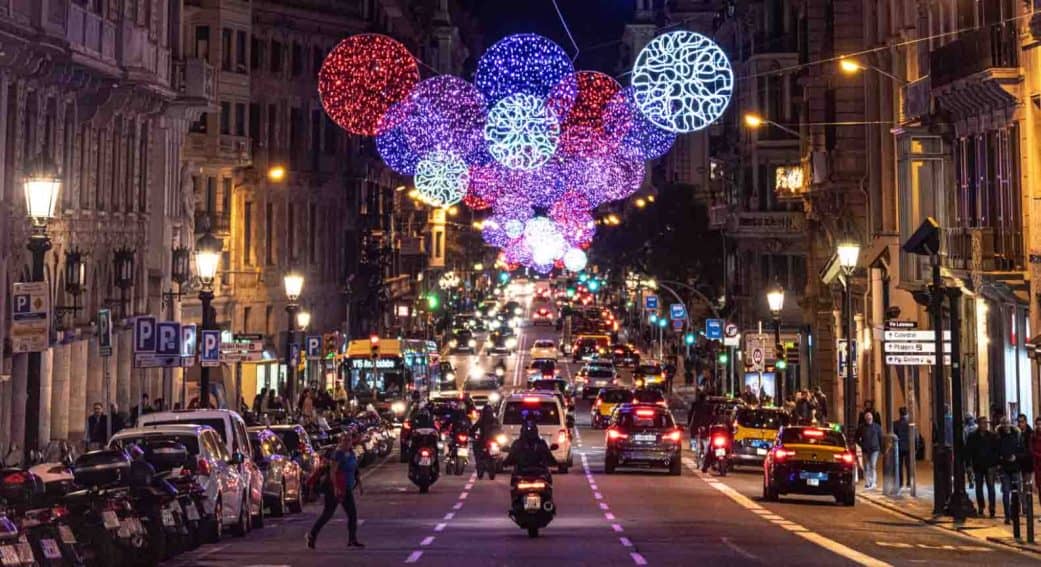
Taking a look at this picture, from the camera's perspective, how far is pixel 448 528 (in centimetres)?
2944

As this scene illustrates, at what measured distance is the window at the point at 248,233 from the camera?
77.0 metres

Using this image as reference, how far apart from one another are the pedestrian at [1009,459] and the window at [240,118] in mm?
47056

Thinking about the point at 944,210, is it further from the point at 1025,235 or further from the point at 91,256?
the point at 91,256

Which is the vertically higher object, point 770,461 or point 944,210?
point 944,210

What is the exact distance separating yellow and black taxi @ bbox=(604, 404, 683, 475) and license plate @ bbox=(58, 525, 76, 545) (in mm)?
26155

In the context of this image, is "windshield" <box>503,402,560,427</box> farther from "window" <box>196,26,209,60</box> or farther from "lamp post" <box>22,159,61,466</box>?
"window" <box>196,26,209,60</box>

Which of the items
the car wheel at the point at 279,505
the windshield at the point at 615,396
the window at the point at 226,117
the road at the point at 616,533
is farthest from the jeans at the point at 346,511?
the window at the point at 226,117

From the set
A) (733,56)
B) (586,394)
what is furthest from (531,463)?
(733,56)

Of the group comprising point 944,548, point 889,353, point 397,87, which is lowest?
point 944,548

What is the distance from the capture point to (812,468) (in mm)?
36375

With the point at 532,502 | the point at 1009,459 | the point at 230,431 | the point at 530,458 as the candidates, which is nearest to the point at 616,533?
the point at 532,502

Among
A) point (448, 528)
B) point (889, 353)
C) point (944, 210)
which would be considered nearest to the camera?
point (448, 528)

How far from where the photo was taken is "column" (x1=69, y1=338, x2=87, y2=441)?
4706cm

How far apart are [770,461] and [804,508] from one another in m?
1.41
